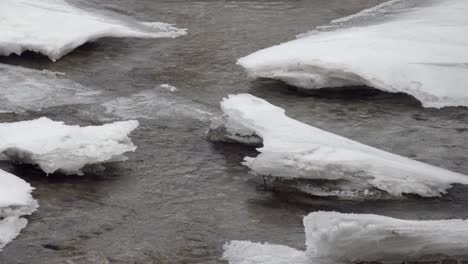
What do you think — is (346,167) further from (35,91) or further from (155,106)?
(35,91)

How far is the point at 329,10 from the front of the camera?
8.50 metres

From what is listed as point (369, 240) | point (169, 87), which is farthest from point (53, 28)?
point (369, 240)

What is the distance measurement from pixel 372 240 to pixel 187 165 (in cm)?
159

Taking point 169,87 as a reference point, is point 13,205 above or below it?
below

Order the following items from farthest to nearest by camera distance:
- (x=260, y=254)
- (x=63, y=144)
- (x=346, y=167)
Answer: (x=63, y=144), (x=346, y=167), (x=260, y=254)

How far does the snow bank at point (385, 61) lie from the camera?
18.9 feet

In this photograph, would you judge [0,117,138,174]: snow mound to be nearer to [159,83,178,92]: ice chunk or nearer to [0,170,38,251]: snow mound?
[0,170,38,251]: snow mound

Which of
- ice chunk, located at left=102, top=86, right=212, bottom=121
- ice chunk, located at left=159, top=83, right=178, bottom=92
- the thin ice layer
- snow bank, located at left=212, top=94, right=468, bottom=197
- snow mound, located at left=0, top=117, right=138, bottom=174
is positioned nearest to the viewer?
the thin ice layer

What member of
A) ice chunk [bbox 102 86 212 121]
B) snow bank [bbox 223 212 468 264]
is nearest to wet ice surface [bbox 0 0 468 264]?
ice chunk [bbox 102 86 212 121]

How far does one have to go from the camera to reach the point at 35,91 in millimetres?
5984

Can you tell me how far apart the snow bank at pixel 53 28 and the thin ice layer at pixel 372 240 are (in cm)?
376

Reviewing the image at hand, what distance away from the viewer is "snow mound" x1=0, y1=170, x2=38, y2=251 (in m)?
3.95

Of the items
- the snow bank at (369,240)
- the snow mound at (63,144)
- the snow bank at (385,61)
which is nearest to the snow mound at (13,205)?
the snow mound at (63,144)

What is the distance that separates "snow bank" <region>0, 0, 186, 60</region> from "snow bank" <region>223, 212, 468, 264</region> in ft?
12.1
